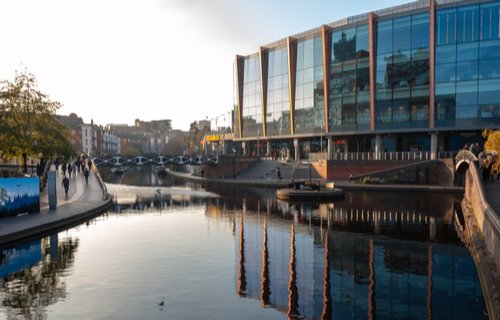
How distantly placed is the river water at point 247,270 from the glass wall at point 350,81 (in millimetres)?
38539

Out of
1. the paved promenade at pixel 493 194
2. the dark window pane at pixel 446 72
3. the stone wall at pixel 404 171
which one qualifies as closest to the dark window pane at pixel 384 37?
the dark window pane at pixel 446 72

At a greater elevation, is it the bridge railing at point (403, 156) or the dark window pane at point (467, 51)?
the dark window pane at point (467, 51)

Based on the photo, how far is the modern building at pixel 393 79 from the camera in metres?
60.6

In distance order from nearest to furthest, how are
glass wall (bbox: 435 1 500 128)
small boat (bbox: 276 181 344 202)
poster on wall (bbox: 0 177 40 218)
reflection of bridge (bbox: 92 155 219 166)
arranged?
poster on wall (bbox: 0 177 40 218), small boat (bbox: 276 181 344 202), glass wall (bbox: 435 1 500 128), reflection of bridge (bbox: 92 155 219 166)

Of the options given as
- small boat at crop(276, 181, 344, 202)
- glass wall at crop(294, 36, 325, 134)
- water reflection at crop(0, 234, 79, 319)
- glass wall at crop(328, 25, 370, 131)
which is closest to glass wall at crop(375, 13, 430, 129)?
glass wall at crop(328, 25, 370, 131)

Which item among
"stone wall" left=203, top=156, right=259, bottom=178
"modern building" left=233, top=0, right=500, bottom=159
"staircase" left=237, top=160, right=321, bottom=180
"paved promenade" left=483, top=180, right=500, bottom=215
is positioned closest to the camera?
"paved promenade" left=483, top=180, right=500, bottom=215

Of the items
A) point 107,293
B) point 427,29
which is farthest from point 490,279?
point 427,29

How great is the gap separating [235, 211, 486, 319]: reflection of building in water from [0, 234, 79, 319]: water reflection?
7206 millimetres

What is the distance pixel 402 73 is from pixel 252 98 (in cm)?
3521

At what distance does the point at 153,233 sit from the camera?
92.6 ft

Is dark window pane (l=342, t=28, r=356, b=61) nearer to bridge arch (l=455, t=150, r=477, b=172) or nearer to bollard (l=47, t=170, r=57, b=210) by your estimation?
bridge arch (l=455, t=150, r=477, b=172)

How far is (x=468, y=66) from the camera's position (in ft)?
200

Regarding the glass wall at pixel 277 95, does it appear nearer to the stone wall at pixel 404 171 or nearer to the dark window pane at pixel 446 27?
the stone wall at pixel 404 171

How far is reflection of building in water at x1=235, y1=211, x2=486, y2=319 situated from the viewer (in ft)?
47.8
